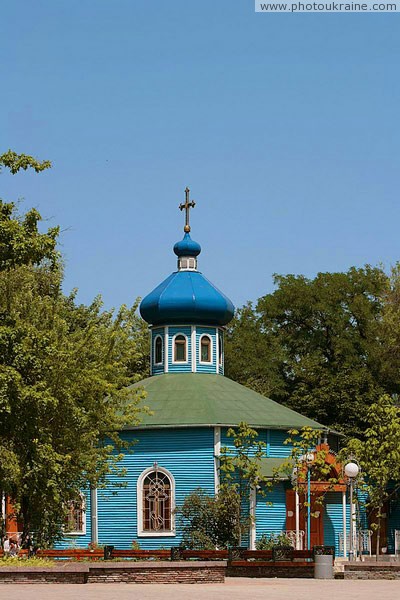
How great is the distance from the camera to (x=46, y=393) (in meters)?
27.3

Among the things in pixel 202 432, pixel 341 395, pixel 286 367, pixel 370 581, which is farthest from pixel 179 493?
pixel 286 367

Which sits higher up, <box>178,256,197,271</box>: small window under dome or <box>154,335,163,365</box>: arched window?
<box>178,256,197,271</box>: small window under dome

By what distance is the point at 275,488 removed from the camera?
38.5m

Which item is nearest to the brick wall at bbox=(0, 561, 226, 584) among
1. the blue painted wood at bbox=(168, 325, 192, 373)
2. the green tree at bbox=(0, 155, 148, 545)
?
the green tree at bbox=(0, 155, 148, 545)

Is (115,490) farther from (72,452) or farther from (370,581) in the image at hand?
(370,581)

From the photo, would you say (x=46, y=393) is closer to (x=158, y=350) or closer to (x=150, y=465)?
(x=150, y=465)

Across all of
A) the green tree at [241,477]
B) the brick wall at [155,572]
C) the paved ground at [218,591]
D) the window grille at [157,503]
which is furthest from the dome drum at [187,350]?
the brick wall at [155,572]

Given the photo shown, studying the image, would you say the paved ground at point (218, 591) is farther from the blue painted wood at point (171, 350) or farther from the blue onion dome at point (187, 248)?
the blue onion dome at point (187, 248)

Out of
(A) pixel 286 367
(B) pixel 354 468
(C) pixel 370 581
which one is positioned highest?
(A) pixel 286 367

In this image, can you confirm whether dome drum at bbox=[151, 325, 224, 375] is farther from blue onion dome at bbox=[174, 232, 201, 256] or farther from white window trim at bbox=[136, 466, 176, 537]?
white window trim at bbox=[136, 466, 176, 537]

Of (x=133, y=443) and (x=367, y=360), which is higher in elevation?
(x=367, y=360)

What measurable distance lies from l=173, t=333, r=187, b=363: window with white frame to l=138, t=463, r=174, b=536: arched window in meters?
5.44

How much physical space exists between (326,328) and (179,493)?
21.5m

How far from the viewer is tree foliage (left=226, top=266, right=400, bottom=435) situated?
54.2m
